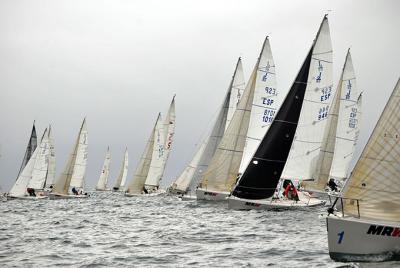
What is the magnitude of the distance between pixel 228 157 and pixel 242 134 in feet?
6.33

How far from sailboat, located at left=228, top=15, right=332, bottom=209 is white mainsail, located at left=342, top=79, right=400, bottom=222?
15211mm

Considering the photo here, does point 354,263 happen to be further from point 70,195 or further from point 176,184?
point 70,195

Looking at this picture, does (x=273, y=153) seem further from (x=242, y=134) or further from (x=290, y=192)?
(x=242, y=134)

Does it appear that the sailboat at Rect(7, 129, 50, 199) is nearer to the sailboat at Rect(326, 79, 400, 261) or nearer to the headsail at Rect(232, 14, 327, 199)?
the headsail at Rect(232, 14, 327, 199)

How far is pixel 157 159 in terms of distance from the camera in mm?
64375

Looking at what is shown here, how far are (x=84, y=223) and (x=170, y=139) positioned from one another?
138 feet

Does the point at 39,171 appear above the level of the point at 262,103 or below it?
below

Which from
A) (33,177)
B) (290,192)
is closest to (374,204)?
(290,192)

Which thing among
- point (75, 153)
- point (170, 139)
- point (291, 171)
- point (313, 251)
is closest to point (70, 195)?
point (75, 153)

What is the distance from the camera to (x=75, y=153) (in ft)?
201

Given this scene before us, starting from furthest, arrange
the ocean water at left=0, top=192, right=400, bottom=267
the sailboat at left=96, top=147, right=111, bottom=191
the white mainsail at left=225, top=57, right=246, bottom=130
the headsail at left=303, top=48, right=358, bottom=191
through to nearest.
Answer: the sailboat at left=96, top=147, right=111, bottom=191, the headsail at left=303, top=48, right=358, bottom=191, the white mainsail at left=225, top=57, right=246, bottom=130, the ocean water at left=0, top=192, right=400, bottom=267

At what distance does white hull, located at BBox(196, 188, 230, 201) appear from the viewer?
3766 centimetres

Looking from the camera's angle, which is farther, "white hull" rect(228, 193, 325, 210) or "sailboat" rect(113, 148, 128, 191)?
"sailboat" rect(113, 148, 128, 191)

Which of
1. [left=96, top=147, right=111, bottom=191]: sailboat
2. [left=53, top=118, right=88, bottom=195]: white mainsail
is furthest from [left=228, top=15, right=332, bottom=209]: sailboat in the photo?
[left=96, top=147, right=111, bottom=191]: sailboat
